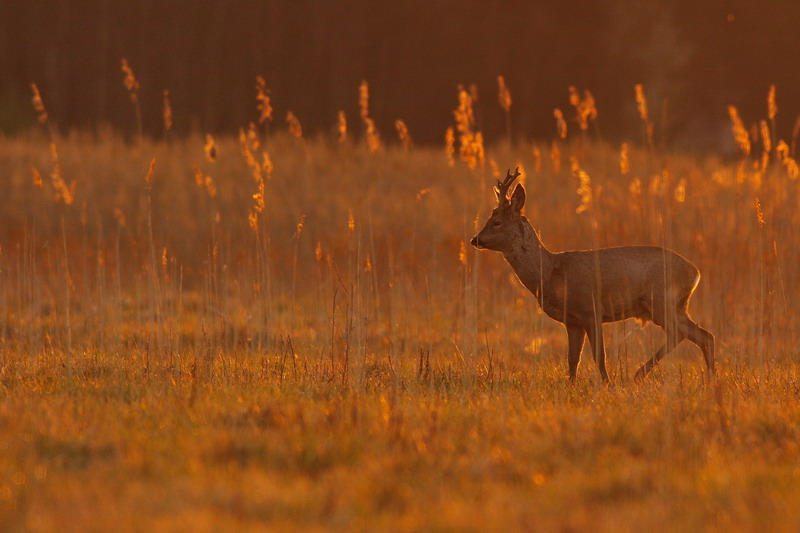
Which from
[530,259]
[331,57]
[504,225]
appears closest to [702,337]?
[530,259]

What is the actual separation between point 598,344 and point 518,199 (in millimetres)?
1250

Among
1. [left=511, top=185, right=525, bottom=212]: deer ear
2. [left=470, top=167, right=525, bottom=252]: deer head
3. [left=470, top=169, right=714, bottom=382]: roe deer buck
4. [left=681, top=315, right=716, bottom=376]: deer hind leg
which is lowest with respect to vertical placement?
[left=681, top=315, right=716, bottom=376]: deer hind leg

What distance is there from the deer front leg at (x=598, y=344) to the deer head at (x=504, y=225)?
853 millimetres

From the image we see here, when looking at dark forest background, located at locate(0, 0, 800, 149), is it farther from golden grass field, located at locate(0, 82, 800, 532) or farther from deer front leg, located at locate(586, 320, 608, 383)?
deer front leg, located at locate(586, 320, 608, 383)

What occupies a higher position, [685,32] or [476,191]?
[685,32]

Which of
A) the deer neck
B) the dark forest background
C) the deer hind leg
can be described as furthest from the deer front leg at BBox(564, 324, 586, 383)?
the dark forest background

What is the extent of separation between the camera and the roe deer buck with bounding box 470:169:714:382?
8227 millimetres

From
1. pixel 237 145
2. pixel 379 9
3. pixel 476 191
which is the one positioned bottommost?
pixel 476 191

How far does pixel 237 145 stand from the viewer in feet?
67.2

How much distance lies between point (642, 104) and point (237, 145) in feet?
39.5

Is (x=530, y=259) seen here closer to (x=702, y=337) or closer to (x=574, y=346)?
(x=574, y=346)

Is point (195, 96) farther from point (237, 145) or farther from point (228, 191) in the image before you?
point (228, 191)

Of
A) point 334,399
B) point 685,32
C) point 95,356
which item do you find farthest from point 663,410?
point 685,32

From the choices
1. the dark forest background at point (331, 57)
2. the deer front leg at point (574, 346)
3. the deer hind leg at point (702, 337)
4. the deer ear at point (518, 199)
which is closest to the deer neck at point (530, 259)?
the deer ear at point (518, 199)
